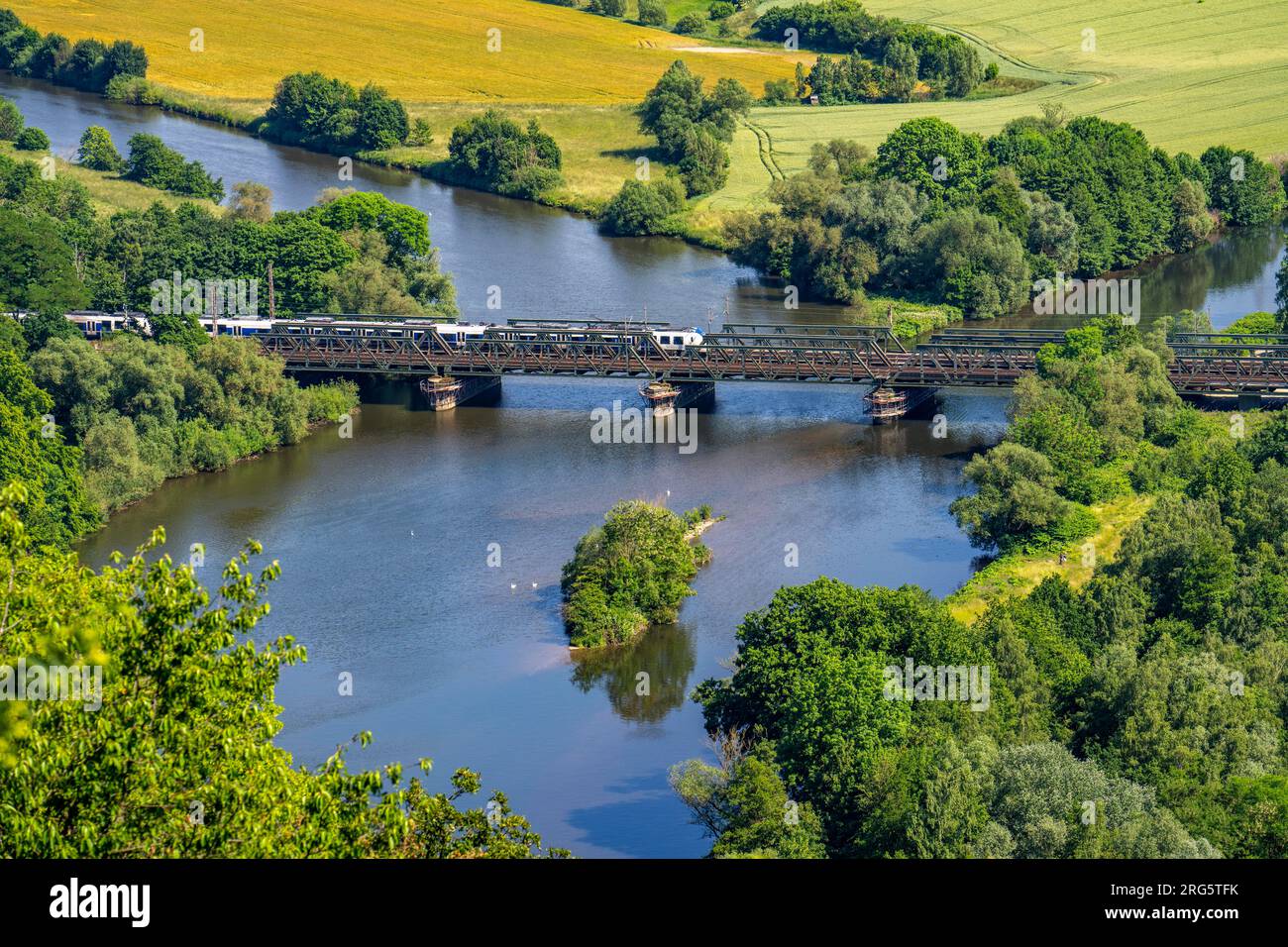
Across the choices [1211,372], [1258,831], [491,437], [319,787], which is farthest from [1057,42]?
[319,787]

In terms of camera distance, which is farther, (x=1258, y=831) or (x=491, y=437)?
(x=491, y=437)

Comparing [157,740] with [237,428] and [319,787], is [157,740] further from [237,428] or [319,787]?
[237,428]

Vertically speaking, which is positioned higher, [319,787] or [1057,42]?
[1057,42]

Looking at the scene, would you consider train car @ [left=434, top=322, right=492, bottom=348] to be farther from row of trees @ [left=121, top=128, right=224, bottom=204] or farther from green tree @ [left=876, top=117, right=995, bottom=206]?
green tree @ [left=876, top=117, right=995, bottom=206]

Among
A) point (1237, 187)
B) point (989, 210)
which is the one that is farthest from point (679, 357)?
point (1237, 187)

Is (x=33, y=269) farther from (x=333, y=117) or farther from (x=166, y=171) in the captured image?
(x=333, y=117)

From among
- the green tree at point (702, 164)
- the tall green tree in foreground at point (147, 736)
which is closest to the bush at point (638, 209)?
the green tree at point (702, 164)
